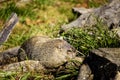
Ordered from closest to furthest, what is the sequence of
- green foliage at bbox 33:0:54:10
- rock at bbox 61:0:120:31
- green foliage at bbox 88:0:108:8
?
1. rock at bbox 61:0:120:31
2. green foliage at bbox 33:0:54:10
3. green foliage at bbox 88:0:108:8

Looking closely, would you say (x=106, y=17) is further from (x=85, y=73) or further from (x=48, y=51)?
(x=85, y=73)

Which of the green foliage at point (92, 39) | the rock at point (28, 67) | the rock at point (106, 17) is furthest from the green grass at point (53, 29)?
the rock at point (106, 17)

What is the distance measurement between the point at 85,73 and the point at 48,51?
768mm

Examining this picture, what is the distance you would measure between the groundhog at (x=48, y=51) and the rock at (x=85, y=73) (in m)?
0.38

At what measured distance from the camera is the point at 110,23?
20.3ft

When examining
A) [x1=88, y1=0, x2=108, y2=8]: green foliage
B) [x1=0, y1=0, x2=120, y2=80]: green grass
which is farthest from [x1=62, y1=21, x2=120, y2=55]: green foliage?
[x1=88, y1=0, x2=108, y2=8]: green foliage

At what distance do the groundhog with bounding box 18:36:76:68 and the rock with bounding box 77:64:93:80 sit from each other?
1.24ft

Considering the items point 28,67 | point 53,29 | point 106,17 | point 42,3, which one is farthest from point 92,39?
point 42,3

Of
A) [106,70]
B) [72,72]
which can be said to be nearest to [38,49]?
[72,72]

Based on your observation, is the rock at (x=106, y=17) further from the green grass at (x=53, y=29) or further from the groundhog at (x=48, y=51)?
the groundhog at (x=48, y=51)

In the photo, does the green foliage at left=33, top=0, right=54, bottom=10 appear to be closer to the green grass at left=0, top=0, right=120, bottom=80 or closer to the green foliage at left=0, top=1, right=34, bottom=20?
the green grass at left=0, top=0, right=120, bottom=80

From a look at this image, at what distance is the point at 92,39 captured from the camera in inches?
208

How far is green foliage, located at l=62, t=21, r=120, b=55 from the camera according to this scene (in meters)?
5.12

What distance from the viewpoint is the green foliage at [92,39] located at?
5.12 m
